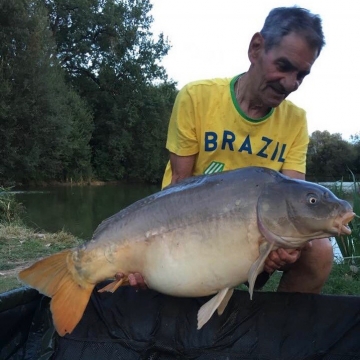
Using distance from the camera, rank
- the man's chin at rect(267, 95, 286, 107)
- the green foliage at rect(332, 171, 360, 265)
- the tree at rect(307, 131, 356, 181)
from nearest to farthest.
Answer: the man's chin at rect(267, 95, 286, 107) → the green foliage at rect(332, 171, 360, 265) → the tree at rect(307, 131, 356, 181)

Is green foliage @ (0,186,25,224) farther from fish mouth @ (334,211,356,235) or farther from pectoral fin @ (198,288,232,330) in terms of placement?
fish mouth @ (334,211,356,235)

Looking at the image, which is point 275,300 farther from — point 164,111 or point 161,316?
point 164,111

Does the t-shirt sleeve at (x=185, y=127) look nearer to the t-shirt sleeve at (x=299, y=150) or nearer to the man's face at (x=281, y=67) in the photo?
the man's face at (x=281, y=67)

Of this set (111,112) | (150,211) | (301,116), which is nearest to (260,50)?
(301,116)

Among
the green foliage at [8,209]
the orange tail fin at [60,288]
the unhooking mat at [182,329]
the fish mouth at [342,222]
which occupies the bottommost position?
the green foliage at [8,209]

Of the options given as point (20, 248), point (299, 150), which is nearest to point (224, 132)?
point (299, 150)

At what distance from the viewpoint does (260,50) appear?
1.67 metres

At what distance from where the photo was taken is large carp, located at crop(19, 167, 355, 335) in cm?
129

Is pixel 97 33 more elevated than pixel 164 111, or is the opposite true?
pixel 97 33

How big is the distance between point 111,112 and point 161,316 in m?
18.3

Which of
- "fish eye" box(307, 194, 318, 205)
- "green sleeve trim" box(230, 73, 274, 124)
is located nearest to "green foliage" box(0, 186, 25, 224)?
"green sleeve trim" box(230, 73, 274, 124)

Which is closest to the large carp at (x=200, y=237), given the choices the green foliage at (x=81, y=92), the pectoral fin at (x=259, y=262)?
the pectoral fin at (x=259, y=262)

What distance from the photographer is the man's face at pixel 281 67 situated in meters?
1.58

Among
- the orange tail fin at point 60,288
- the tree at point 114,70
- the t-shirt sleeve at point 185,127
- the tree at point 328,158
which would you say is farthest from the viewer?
the tree at point 114,70
